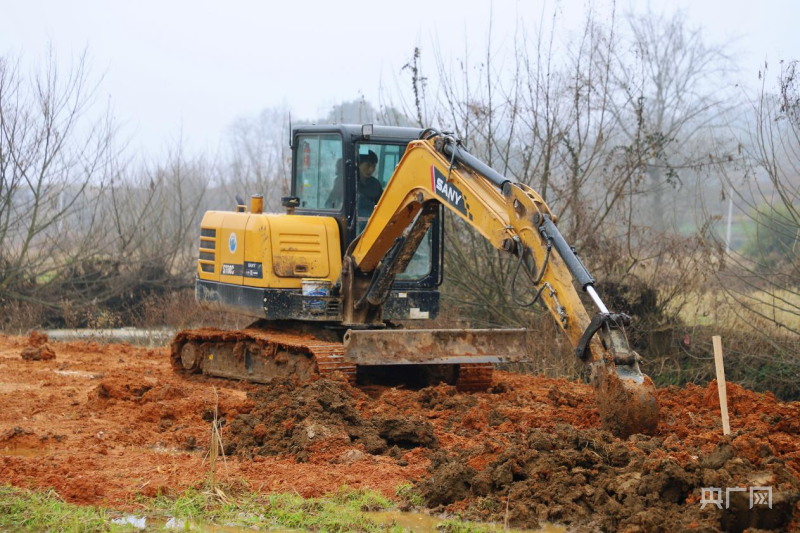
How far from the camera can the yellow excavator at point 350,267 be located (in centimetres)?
862

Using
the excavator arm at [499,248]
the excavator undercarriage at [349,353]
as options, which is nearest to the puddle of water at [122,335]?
the excavator undercarriage at [349,353]

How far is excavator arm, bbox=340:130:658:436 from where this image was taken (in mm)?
6188

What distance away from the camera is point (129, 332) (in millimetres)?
17375

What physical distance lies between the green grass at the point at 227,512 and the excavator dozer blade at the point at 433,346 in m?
3.04

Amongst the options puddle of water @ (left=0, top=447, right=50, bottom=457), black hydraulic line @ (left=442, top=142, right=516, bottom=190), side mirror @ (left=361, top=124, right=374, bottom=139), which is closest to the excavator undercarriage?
black hydraulic line @ (left=442, top=142, right=516, bottom=190)

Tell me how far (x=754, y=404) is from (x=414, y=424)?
110 inches

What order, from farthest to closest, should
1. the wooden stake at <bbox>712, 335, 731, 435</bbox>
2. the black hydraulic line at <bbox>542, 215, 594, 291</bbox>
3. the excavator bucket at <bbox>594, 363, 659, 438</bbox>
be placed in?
the black hydraulic line at <bbox>542, 215, 594, 291</bbox>, the excavator bucket at <bbox>594, 363, 659, 438</bbox>, the wooden stake at <bbox>712, 335, 731, 435</bbox>

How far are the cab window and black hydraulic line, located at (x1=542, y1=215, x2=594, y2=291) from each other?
318 centimetres

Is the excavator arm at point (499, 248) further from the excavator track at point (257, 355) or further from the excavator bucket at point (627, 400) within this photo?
the excavator track at point (257, 355)

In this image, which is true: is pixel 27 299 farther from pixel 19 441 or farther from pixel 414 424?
pixel 414 424

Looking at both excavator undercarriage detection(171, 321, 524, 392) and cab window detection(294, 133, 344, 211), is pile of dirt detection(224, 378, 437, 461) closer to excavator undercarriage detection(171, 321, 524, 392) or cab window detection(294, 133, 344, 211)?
excavator undercarriage detection(171, 321, 524, 392)

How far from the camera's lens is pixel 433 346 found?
894 cm

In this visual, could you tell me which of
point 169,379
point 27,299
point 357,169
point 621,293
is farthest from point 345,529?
point 27,299

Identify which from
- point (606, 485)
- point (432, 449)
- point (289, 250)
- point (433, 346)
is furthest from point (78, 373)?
point (606, 485)
